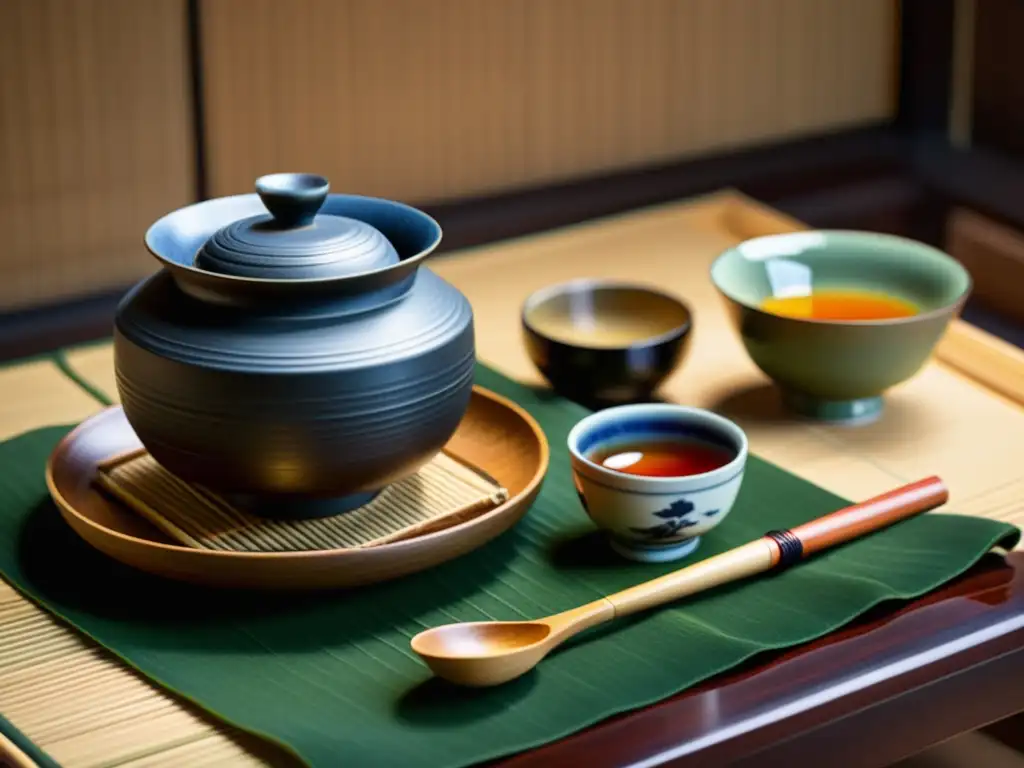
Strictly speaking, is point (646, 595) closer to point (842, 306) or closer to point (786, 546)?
point (786, 546)

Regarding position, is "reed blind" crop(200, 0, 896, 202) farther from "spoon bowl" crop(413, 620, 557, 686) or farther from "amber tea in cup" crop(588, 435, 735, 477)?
"spoon bowl" crop(413, 620, 557, 686)

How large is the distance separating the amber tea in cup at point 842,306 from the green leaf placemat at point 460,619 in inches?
9.5

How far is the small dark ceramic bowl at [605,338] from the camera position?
1.27 m

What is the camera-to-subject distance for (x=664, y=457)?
3.60ft

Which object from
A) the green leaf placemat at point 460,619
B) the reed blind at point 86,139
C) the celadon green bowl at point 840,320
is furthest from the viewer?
the reed blind at point 86,139

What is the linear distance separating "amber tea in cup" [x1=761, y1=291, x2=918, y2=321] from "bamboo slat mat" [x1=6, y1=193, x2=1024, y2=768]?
0.07 metres

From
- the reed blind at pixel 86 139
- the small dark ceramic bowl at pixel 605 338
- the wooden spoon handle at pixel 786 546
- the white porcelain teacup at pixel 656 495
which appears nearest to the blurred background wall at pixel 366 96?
the reed blind at pixel 86 139

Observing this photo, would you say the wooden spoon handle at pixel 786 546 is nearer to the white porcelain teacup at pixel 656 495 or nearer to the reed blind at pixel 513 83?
the white porcelain teacup at pixel 656 495

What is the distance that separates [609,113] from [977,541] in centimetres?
A: 94

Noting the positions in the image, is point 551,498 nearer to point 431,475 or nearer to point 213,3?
point 431,475

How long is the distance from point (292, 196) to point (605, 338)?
0.48 meters

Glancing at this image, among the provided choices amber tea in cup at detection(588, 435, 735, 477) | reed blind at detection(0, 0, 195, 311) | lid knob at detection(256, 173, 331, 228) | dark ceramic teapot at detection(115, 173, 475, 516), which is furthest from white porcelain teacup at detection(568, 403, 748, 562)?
reed blind at detection(0, 0, 195, 311)

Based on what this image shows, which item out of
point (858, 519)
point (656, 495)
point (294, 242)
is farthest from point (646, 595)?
point (294, 242)

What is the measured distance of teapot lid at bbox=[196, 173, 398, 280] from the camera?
958mm
